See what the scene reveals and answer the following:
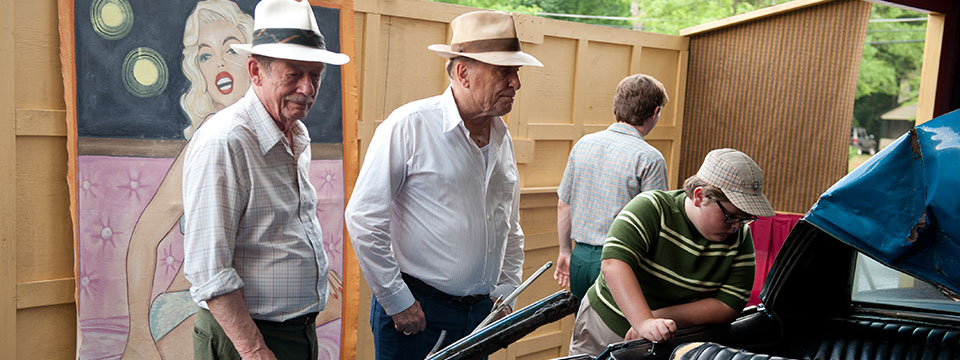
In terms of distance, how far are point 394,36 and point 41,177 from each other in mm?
2004

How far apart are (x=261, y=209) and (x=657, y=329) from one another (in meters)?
1.38

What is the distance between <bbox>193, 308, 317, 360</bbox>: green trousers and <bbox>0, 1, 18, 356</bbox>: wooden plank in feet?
4.45

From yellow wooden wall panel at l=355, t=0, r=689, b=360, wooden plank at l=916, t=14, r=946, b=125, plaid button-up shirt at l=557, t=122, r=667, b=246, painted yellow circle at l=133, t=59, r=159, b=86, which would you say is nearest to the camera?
painted yellow circle at l=133, t=59, r=159, b=86

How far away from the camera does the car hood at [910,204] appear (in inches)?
83.7

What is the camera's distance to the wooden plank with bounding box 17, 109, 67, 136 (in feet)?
10.3

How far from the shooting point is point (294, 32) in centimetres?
232

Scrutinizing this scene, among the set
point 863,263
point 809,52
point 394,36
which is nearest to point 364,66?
point 394,36

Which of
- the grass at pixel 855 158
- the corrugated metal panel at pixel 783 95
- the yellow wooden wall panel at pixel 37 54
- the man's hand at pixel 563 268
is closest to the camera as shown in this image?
the yellow wooden wall panel at pixel 37 54

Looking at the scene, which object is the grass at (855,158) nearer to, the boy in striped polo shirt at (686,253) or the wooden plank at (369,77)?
the wooden plank at (369,77)

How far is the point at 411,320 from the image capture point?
9.41ft

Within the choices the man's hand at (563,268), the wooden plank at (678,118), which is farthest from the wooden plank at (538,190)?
the wooden plank at (678,118)

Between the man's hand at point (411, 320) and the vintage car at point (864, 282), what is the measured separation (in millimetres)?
315

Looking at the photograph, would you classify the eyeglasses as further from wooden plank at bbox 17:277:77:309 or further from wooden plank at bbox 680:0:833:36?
wooden plank at bbox 680:0:833:36

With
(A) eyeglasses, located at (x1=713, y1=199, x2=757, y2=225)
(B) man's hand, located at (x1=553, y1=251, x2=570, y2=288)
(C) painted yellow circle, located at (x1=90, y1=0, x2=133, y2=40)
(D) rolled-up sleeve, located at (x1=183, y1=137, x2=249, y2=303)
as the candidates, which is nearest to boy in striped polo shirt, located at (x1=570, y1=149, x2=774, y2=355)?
(A) eyeglasses, located at (x1=713, y1=199, x2=757, y2=225)
